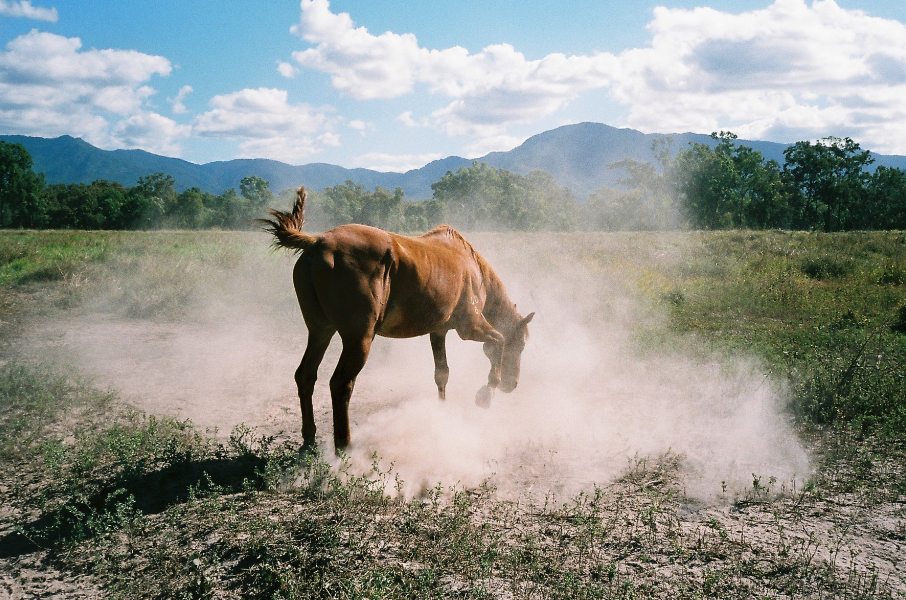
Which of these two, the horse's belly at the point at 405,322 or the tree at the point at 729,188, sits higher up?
the tree at the point at 729,188

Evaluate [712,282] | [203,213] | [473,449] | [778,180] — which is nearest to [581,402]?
[473,449]

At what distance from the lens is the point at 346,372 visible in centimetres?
463

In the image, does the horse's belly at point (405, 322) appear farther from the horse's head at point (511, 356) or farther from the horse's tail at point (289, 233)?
the horse's head at point (511, 356)

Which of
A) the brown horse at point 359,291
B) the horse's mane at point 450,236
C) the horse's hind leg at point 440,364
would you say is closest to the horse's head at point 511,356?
the brown horse at point 359,291

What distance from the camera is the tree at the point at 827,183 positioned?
2466 inches

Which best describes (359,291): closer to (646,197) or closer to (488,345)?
(488,345)

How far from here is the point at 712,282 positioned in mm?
14898

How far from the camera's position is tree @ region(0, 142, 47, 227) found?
63.5 m

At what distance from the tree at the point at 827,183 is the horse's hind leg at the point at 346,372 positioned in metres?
72.7

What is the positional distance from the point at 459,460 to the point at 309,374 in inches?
69.1

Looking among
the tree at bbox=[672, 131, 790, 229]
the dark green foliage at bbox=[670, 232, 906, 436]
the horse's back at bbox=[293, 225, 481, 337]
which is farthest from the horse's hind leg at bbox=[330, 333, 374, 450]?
the tree at bbox=[672, 131, 790, 229]

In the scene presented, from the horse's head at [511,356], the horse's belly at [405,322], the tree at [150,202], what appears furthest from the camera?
the tree at [150,202]

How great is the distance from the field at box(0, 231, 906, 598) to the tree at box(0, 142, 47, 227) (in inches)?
2756

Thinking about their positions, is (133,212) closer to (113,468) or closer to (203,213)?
(203,213)
